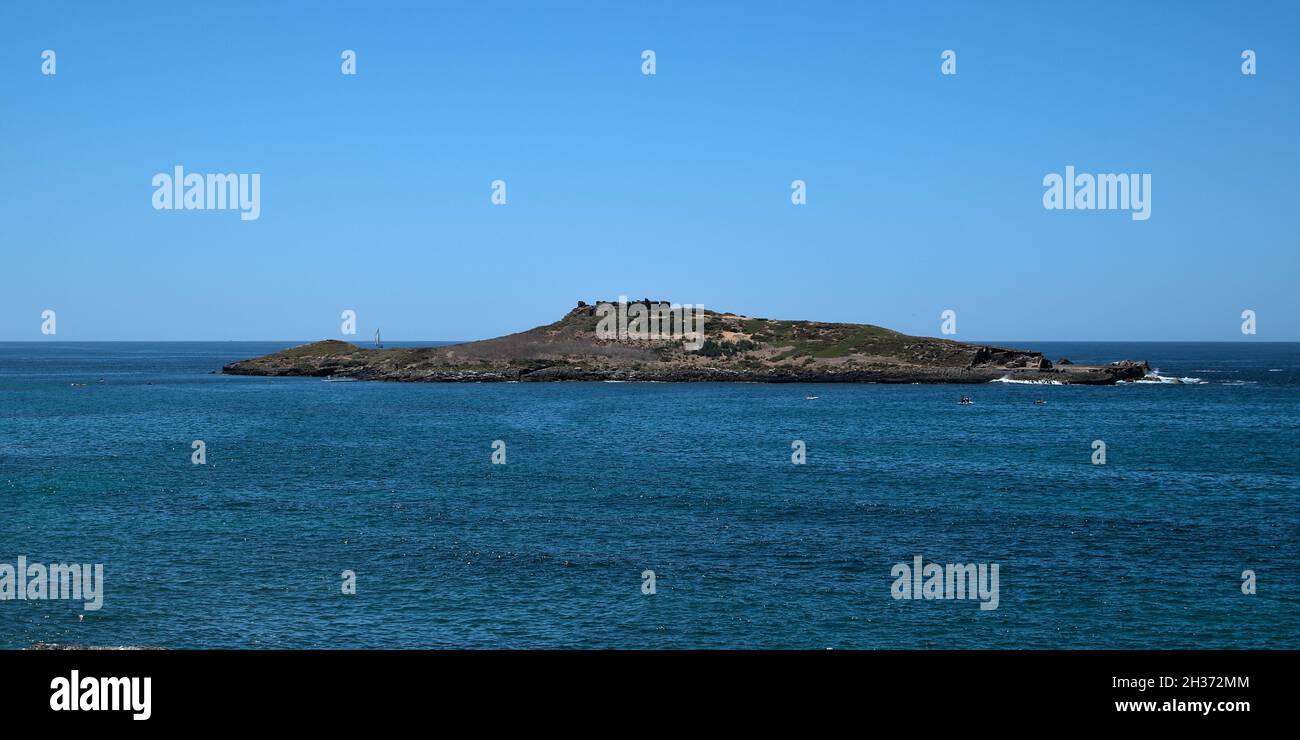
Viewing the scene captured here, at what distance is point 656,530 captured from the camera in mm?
45531

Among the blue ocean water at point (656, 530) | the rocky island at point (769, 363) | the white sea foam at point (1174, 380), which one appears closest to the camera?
the blue ocean water at point (656, 530)

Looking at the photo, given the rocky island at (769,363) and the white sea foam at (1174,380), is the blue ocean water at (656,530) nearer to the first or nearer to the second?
the white sea foam at (1174,380)

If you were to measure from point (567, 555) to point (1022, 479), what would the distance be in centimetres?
3564

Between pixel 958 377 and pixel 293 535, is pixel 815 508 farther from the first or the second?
pixel 958 377

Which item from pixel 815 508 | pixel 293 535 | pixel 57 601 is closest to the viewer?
pixel 57 601

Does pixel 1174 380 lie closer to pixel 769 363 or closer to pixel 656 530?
pixel 769 363

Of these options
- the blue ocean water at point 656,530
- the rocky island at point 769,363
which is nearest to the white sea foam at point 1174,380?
the rocky island at point 769,363

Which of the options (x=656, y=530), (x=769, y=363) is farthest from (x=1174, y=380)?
(x=656, y=530)

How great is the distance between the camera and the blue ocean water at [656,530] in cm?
3038

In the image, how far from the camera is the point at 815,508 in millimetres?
51375

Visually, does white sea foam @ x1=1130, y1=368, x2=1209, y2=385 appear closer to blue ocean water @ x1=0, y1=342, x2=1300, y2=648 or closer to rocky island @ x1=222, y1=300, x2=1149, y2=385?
rocky island @ x1=222, y1=300, x2=1149, y2=385

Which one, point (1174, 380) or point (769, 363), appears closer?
point (1174, 380)

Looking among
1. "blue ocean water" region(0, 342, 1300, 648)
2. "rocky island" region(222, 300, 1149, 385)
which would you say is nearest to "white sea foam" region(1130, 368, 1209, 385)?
"rocky island" region(222, 300, 1149, 385)
